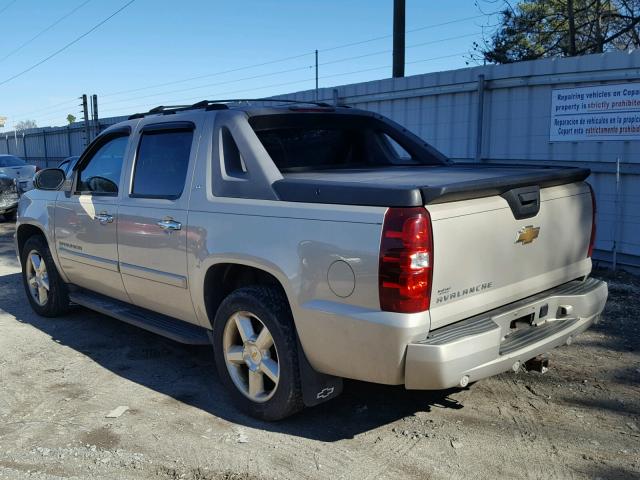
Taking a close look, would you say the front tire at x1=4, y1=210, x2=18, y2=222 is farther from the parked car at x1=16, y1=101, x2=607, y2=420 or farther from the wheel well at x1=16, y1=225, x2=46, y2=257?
the parked car at x1=16, y1=101, x2=607, y2=420

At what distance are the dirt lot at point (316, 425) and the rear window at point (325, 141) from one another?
169 centimetres

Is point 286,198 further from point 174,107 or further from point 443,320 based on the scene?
point 174,107

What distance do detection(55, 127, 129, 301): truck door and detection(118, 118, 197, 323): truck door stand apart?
0.19 meters

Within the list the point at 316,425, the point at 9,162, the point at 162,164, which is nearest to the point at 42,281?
the point at 162,164

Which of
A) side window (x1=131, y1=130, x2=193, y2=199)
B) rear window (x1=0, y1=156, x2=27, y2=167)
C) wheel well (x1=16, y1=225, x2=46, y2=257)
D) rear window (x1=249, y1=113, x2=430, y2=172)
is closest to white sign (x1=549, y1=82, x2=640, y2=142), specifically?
rear window (x1=249, y1=113, x2=430, y2=172)

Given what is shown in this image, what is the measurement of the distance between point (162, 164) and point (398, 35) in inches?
388

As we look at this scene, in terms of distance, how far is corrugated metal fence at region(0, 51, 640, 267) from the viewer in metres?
7.16

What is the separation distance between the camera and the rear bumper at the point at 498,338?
2.98m

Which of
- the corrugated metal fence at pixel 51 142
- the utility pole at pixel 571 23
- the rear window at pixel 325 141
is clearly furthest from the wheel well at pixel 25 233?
Result: the utility pole at pixel 571 23

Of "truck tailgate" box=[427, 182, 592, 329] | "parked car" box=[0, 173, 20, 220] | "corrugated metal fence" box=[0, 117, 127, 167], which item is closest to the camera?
"truck tailgate" box=[427, 182, 592, 329]

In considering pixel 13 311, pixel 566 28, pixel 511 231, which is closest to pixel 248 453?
pixel 511 231

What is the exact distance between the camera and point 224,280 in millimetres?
4070

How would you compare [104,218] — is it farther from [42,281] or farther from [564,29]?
[564,29]

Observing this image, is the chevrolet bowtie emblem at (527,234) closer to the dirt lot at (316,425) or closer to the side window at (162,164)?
the dirt lot at (316,425)
